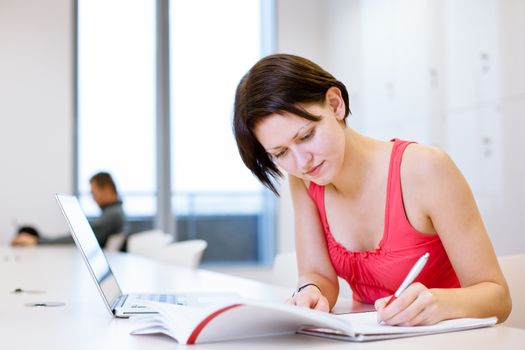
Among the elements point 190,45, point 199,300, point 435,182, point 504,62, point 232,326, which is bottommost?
point 199,300

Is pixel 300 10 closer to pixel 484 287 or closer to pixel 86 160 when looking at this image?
pixel 86 160

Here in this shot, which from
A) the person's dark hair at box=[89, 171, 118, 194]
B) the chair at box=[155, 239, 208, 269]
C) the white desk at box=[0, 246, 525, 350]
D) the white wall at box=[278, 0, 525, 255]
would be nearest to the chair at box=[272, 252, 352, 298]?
the white desk at box=[0, 246, 525, 350]

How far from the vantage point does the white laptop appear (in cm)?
121

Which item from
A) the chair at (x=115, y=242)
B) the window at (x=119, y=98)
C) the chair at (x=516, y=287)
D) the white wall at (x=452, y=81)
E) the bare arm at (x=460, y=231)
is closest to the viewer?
the bare arm at (x=460, y=231)

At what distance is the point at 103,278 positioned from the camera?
1.33 m

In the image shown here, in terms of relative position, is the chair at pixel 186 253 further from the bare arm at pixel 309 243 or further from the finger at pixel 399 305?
the finger at pixel 399 305

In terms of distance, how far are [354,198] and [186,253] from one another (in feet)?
4.62

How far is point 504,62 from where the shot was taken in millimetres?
3873

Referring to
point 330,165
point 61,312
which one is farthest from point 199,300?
point 330,165

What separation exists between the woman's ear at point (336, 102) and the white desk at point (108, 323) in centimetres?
45

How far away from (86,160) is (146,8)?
5.22 feet

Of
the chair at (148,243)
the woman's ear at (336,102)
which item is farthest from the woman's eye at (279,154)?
the chair at (148,243)

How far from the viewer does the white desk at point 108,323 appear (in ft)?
2.99

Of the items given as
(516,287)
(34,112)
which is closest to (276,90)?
(516,287)
